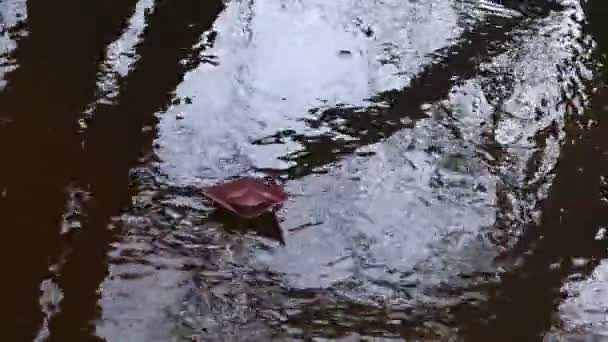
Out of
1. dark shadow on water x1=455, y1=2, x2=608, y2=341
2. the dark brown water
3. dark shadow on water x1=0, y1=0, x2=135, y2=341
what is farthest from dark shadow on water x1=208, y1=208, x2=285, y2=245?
dark shadow on water x1=455, y1=2, x2=608, y2=341

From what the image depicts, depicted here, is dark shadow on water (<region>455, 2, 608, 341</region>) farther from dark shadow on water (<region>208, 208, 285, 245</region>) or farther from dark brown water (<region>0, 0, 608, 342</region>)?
dark shadow on water (<region>208, 208, 285, 245</region>)

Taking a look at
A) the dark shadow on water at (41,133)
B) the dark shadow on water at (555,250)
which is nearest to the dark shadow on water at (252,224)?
the dark shadow on water at (41,133)

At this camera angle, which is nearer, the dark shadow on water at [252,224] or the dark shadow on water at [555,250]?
the dark shadow on water at [555,250]

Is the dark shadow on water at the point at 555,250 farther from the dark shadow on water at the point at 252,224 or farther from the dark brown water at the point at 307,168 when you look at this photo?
the dark shadow on water at the point at 252,224

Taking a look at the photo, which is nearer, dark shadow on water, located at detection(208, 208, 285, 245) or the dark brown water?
the dark brown water

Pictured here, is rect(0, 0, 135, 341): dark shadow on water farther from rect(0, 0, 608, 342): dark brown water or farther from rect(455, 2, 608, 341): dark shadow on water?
rect(455, 2, 608, 341): dark shadow on water

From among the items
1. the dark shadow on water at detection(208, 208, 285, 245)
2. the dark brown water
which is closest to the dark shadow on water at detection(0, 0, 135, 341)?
the dark brown water

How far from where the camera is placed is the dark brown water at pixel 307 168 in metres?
2.32

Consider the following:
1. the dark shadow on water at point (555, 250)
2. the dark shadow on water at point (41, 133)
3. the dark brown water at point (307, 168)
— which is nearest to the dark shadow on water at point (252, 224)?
the dark brown water at point (307, 168)

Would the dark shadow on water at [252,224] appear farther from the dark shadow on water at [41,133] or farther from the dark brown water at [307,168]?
the dark shadow on water at [41,133]

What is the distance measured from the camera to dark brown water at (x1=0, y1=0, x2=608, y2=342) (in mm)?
2316

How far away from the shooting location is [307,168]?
284 centimetres

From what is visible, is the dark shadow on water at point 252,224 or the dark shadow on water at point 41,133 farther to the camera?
the dark shadow on water at point 252,224

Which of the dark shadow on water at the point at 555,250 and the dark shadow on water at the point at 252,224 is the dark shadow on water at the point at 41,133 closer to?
the dark shadow on water at the point at 252,224
